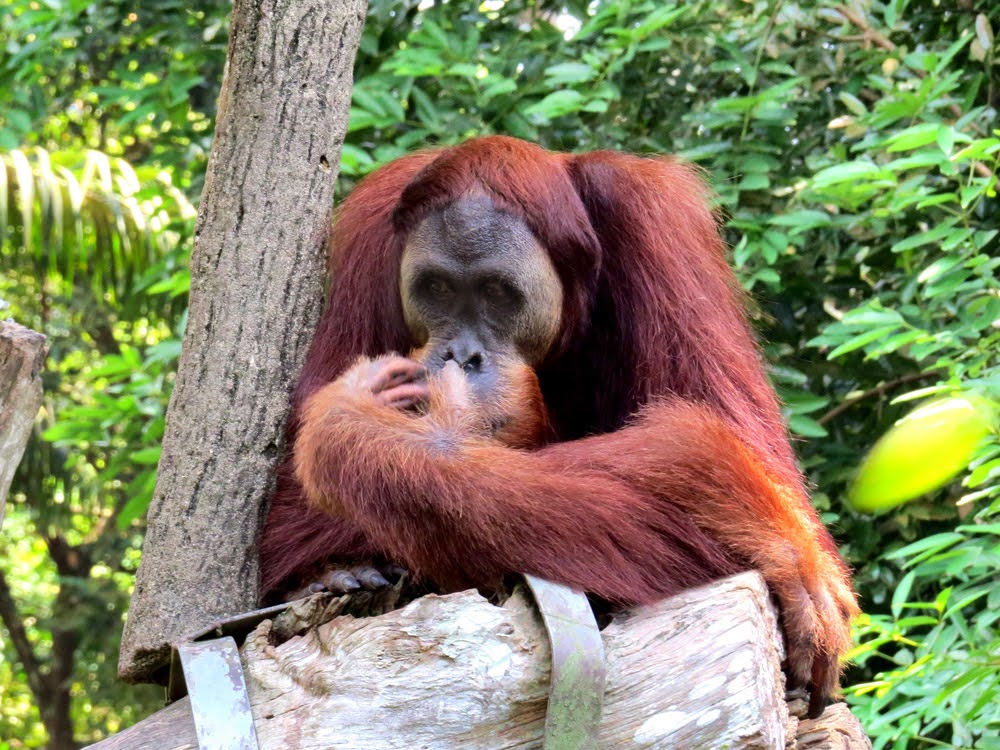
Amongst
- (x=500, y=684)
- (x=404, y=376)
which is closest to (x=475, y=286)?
(x=404, y=376)

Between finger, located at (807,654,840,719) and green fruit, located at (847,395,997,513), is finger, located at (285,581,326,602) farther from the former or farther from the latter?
green fruit, located at (847,395,997,513)

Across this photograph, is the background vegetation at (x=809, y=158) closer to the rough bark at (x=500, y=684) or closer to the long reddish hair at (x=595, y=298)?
the long reddish hair at (x=595, y=298)

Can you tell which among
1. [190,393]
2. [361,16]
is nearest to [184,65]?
[361,16]

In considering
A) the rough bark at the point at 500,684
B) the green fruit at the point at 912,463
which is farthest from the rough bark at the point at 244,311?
the green fruit at the point at 912,463

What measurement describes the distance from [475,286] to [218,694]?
1.07 m

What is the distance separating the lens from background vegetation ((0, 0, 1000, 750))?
3.18m

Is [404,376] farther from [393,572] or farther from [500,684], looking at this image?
[500,684]

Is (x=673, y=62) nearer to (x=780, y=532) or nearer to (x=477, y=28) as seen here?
(x=477, y=28)

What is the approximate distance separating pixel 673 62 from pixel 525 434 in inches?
94.6

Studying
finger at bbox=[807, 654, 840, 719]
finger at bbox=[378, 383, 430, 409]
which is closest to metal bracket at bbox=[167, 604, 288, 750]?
finger at bbox=[378, 383, 430, 409]

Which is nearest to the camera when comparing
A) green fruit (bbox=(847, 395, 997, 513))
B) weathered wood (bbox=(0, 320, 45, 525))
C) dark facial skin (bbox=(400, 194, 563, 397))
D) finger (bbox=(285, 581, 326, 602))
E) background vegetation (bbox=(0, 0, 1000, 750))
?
green fruit (bbox=(847, 395, 997, 513))

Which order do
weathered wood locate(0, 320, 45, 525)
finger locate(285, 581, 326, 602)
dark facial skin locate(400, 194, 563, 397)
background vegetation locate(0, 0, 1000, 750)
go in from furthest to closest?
background vegetation locate(0, 0, 1000, 750) → dark facial skin locate(400, 194, 563, 397) → finger locate(285, 581, 326, 602) → weathered wood locate(0, 320, 45, 525)

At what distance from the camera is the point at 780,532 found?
7.71ft

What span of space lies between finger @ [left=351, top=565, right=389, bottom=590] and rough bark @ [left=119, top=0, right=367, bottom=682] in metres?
0.30
